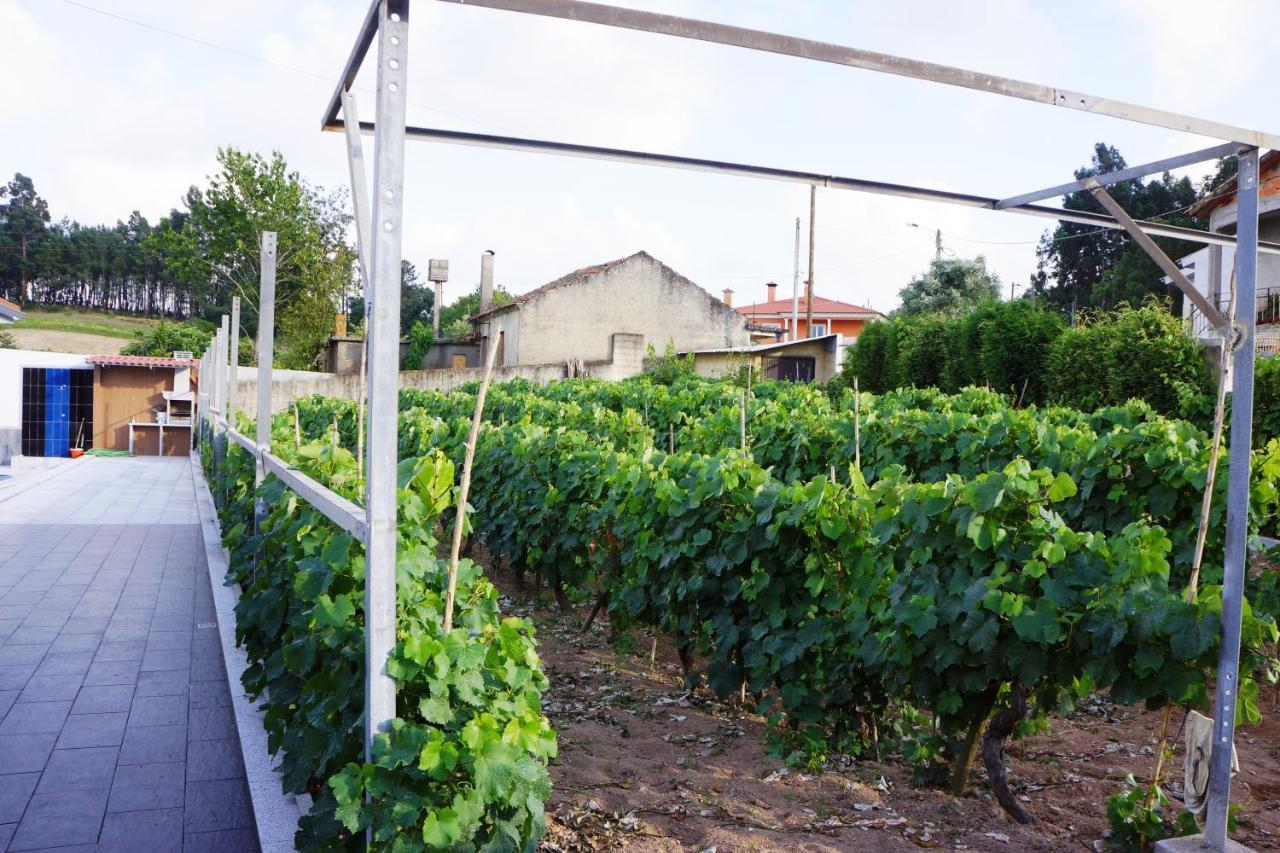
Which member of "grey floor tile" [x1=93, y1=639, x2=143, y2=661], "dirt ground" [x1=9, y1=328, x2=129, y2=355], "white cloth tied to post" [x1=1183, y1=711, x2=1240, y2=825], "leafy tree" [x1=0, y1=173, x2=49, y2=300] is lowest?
"grey floor tile" [x1=93, y1=639, x2=143, y2=661]

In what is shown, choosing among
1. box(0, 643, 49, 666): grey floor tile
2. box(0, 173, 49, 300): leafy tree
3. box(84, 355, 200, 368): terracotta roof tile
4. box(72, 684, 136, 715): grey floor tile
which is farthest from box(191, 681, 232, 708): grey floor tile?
box(0, 173, 49, 300): leafy tree

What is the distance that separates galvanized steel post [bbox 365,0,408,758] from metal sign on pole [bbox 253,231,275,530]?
9.55 feet

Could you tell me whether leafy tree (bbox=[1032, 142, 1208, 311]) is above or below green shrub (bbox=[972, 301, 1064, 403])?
above

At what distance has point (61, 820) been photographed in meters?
3.27

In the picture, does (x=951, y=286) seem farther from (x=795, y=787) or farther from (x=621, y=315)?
(x=795, y=787)

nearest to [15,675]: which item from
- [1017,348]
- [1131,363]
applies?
[1131,363]

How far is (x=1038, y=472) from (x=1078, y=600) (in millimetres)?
522

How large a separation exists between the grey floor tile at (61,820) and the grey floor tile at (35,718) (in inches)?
30.5

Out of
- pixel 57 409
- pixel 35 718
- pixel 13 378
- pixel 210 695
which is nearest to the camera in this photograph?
pixel 35 718

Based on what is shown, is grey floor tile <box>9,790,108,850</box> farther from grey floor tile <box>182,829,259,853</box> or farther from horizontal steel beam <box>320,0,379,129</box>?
horizontal steel beam <box>320,0,379,129</box>

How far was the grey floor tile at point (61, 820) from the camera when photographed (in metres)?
3.13

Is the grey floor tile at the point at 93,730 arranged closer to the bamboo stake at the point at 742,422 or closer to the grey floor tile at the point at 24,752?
the grey floor tile at the point at 24,752

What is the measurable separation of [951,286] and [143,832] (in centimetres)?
3716

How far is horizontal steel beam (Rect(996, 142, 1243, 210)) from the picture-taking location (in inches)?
122
